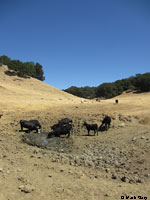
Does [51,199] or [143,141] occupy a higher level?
[143,141]

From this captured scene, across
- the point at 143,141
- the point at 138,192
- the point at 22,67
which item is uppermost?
the point at 22,67

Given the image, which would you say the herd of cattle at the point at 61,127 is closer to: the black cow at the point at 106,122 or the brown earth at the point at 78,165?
the black cow at the point at 106,122

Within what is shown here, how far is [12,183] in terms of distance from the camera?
18.9ft

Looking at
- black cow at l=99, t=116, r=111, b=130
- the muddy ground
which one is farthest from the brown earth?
black cow at l=99, t=116, r=111, b=130

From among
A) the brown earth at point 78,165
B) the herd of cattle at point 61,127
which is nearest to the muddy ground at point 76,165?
the brown earth at point 78,165

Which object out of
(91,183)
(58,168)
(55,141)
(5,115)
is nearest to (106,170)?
(91,183)

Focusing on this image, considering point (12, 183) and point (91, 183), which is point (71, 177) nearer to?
point (91, 183)

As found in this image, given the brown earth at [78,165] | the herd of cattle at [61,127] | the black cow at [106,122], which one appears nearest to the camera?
the brown earth at [78,165]

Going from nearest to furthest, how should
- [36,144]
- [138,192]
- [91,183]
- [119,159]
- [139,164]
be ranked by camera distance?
[138,192] → [91,183] → [139,164] → [119,159] → [36,144]

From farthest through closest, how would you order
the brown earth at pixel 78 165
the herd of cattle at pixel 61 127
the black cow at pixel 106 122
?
the black cow at pixel 106 122, the herd of cattle at pixel 61 127, the brown earth at pixel 78 165

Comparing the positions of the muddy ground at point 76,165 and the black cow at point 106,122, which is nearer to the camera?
the muddy ground at point 76,165

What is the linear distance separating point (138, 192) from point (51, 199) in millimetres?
2883

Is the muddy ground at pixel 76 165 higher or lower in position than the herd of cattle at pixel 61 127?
lower

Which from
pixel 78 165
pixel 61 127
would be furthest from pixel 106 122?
pixel 78 165
